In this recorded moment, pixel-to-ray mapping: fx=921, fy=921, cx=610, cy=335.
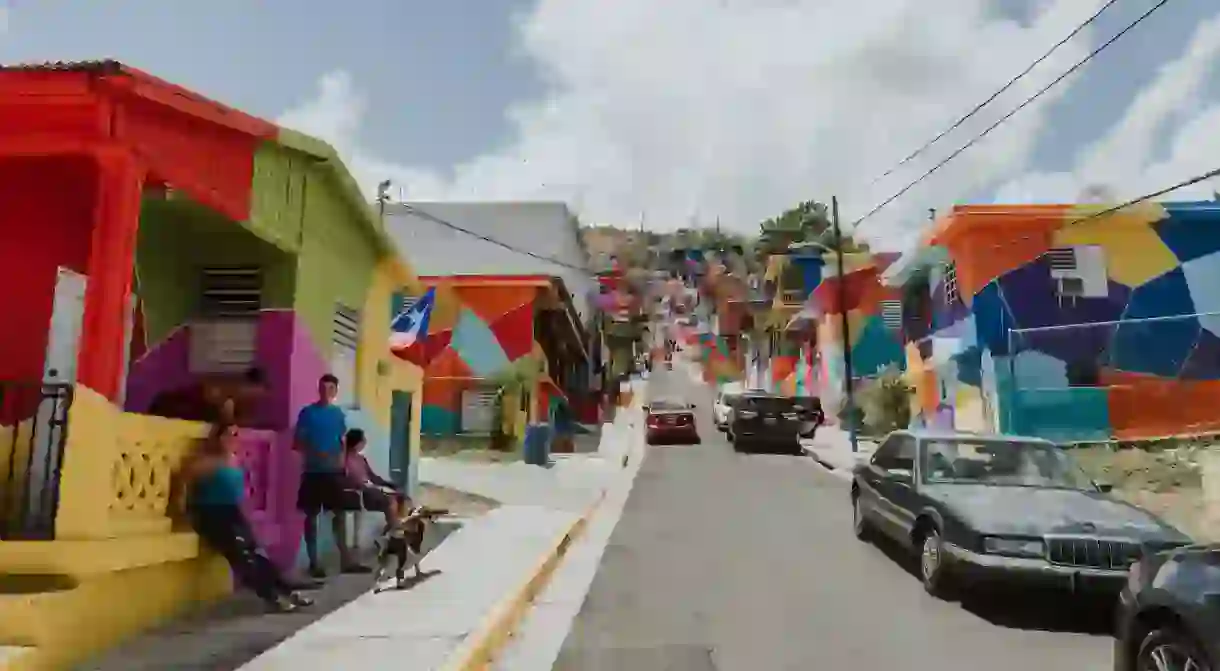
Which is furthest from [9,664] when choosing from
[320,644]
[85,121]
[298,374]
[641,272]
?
A: [641,272]

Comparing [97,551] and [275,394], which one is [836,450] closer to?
[275,394]

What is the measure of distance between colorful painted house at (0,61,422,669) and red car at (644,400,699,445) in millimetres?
20262

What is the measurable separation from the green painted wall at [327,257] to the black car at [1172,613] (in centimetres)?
695

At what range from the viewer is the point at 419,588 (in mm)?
8180

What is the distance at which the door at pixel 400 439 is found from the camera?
12.6 m

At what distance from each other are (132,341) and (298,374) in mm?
1463

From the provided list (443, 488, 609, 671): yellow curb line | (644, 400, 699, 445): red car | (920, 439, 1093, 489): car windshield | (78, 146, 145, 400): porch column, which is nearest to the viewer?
(443, 488, 609, 671): yellow curb line

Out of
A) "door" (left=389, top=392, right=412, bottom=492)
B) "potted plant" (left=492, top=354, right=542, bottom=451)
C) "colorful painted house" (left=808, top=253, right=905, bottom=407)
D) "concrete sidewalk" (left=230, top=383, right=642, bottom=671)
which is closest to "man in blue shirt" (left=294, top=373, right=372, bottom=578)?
"concrete sidewalk" (left=230, top=383, right=642, bottom=671)

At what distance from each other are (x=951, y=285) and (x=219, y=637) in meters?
19.6

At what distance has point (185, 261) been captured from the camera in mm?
8758

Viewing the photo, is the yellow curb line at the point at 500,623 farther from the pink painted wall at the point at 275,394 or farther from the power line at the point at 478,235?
the power line at the point at 478,235

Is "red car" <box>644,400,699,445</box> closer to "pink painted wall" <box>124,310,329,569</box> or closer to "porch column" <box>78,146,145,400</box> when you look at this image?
"pink painted wall" <box>124,310,329,569</box>

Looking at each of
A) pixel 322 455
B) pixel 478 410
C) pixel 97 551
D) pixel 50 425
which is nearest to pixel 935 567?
pixel 322 455

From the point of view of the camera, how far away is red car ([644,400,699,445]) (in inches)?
1184
